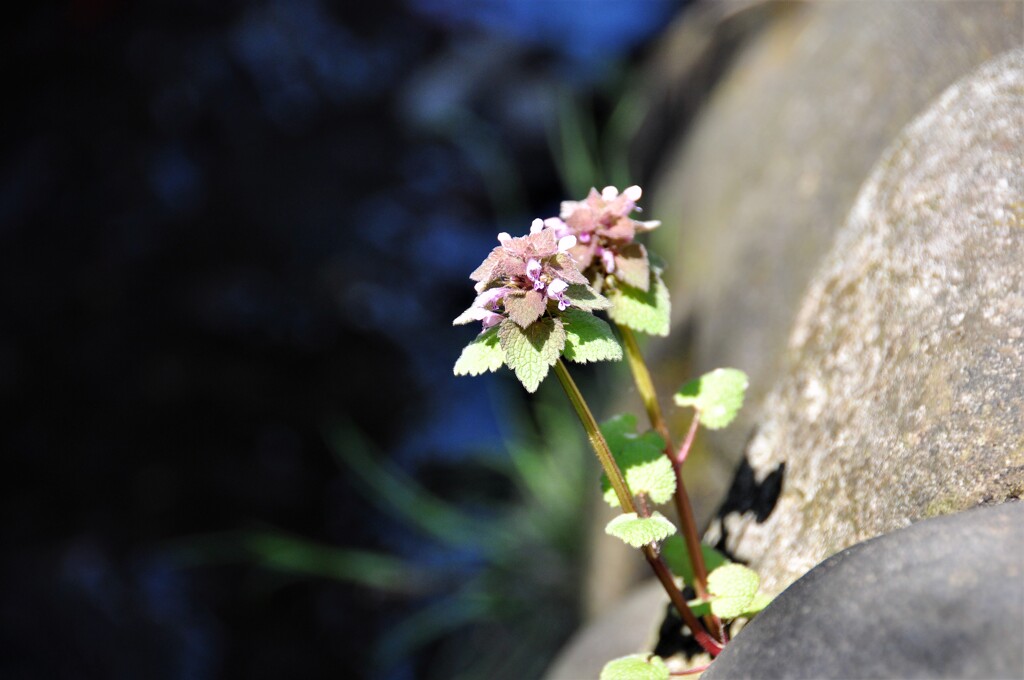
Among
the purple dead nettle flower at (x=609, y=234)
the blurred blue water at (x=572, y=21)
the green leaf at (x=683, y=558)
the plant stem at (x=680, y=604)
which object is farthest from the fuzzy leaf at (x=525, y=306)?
the blurred blue water at (x=572, y=21)

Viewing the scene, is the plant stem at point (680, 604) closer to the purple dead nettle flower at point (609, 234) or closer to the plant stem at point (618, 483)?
the plant stem at point (618, 483)

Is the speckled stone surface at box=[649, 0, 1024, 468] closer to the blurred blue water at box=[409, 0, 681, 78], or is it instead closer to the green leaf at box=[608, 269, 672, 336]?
the green leaf at box=[608, 269, 672, 336]

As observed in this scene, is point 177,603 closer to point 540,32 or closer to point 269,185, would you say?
point 269,185

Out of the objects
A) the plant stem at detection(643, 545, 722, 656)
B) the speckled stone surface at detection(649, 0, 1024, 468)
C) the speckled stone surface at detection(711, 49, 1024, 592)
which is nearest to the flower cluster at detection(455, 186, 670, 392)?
the plant stem at detection(643, 545, 722, 656)

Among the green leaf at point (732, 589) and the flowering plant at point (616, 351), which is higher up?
the flowering plant at point (616, 351)

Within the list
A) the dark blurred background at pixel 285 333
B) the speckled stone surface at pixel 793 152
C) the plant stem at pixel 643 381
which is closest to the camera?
the plant stem at pixel 643 381

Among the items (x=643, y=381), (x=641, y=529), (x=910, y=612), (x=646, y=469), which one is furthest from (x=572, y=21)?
(x=910, y=612)

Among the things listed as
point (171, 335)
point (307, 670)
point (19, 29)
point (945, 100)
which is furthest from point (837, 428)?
point (19, 29)
